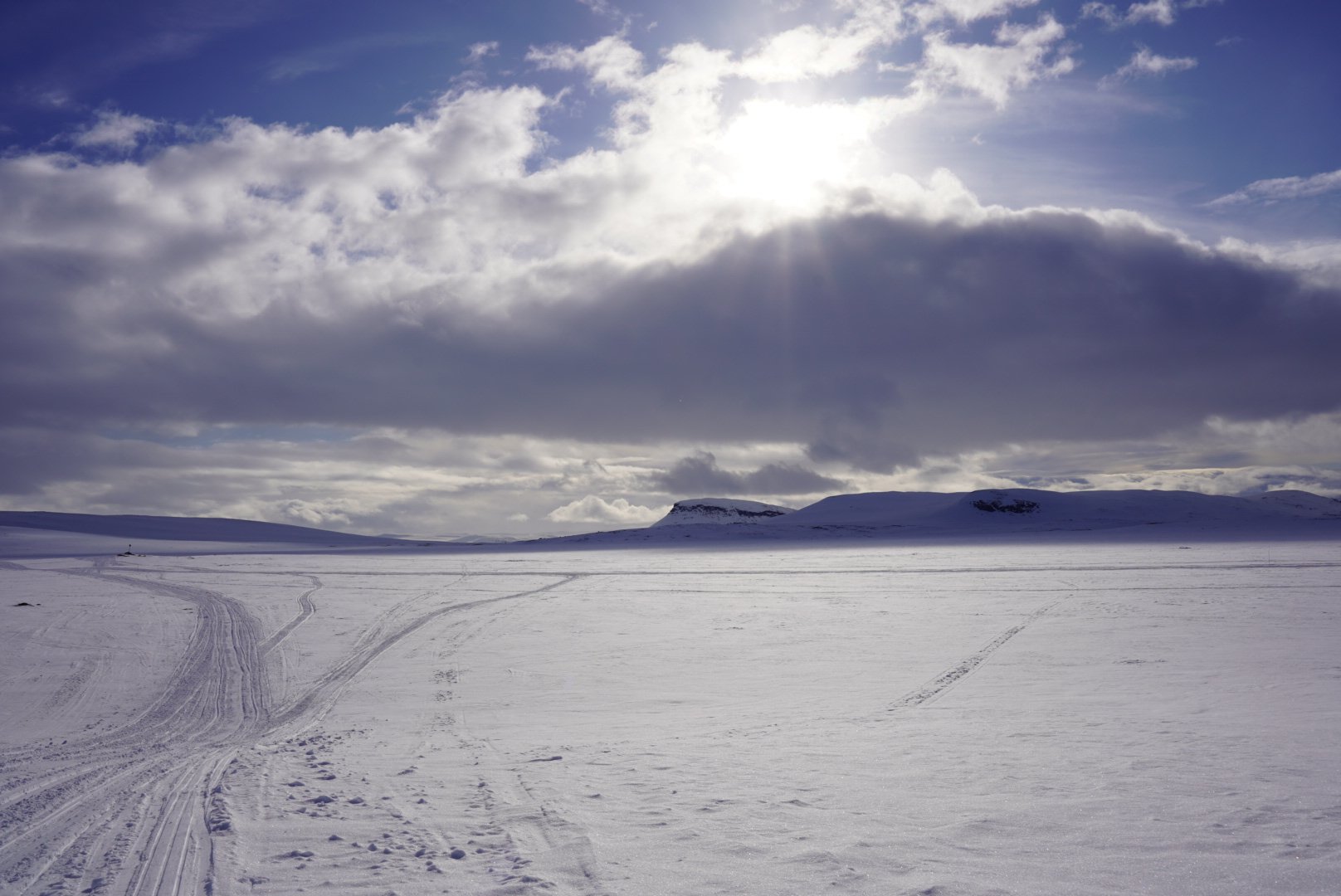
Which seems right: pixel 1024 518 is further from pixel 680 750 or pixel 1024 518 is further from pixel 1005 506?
pixel 680 750

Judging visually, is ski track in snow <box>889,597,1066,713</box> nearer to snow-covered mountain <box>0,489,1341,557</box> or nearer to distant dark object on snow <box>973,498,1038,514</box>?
snow-covered mountain <box>0,489,1341,557</box>

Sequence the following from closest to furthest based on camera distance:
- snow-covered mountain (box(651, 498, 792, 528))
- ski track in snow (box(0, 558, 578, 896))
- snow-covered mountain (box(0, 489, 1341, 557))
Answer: ski track in snow (box(0, 558, 578, 896)) → snow-covered mountain (box(0, 489, 1341, 557)) → snow-covered mountain (box(651, 498, 792, 528))

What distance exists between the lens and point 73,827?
5.86 m

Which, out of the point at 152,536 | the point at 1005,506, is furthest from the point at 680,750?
the point at 1005,506

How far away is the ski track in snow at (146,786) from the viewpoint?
505 centimetres

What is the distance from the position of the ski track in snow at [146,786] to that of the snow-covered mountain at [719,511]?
126 m

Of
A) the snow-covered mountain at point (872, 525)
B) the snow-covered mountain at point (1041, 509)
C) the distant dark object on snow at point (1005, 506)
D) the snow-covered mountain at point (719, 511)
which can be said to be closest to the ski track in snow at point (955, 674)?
the snow-covered mountain at point (872, 525)

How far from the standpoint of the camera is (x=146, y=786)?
6.88 metres

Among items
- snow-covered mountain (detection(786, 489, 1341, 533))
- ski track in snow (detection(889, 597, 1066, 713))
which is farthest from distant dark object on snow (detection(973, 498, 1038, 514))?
ski track in snow (detection(889, 597, 1066, 713))

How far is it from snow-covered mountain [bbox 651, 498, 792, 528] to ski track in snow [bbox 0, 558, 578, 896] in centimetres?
12623

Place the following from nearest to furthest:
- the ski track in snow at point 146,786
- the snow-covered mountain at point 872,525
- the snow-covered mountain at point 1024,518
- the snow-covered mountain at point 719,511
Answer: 1. the ski track in snow at point 146,786
2. the snow-covered mountain at point 872,525
3. the snow-covered mountain at point 1024,518
4. the snow-covered mountain at point 719,511

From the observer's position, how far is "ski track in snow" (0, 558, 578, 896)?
505 cm

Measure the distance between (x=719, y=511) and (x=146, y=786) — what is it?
138m

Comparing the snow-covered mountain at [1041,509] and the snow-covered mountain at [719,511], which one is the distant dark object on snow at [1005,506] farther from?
the snow-covered mountain at [719,511]
